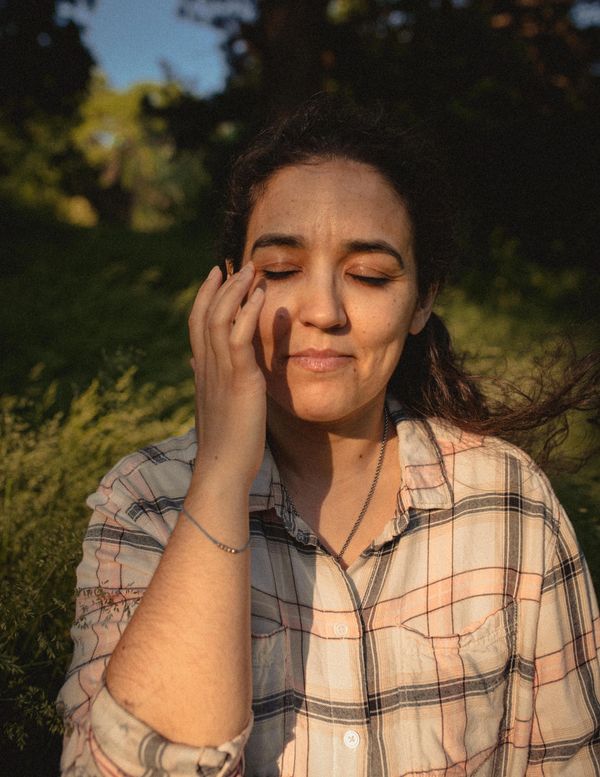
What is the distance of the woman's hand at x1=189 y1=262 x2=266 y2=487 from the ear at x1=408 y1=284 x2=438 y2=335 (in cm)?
57

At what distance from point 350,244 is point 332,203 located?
130 mm

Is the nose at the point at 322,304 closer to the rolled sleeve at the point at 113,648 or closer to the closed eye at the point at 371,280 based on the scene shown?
the closed eye at the point at 371,280

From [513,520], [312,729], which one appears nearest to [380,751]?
[312,729]

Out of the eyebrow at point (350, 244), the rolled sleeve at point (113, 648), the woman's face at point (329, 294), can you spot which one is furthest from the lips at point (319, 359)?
the rolled sleeve at point (113, 648)

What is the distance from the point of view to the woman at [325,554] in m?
1.38

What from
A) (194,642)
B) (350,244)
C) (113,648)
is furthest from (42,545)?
(350,244)

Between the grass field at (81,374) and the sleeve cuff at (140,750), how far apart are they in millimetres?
445

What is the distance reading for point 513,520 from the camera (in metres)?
1.89

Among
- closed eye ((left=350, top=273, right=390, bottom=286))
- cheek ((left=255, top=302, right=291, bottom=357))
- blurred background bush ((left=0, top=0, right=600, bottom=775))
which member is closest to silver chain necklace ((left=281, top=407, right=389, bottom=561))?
cheek ((left=255, top=302, right=291, bottom=357))

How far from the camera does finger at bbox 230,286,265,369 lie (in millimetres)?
1593

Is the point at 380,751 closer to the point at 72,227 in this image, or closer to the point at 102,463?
the point at 102,463

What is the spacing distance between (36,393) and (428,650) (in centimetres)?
391

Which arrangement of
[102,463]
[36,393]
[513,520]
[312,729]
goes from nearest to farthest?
[312,729] < [513,520] < [102,463] < [36,393]

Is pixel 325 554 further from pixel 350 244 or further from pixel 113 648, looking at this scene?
pixel 350 244
